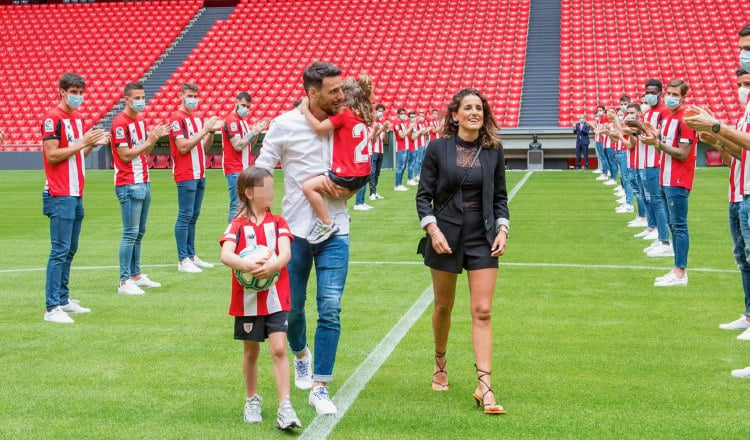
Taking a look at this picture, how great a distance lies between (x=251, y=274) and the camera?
5109 millimetres

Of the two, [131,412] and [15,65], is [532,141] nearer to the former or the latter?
[15,65]

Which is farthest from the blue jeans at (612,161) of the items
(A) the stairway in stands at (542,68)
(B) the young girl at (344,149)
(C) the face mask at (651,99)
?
(B) the young girl at (344,149)

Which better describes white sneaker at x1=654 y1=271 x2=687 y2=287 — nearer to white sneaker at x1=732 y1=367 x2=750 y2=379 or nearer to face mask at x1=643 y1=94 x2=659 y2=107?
face mask at x1=643 y1=94 x2=659 y2=107

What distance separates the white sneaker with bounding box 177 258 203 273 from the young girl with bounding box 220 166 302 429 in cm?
603

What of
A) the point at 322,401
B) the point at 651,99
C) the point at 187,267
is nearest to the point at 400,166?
the point at 651,99

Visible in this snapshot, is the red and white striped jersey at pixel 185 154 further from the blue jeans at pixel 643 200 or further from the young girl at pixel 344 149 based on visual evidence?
the blue jeans at pixel 643 200

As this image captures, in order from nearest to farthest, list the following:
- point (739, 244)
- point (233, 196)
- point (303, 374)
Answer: point (303, 374), point (739, 244), point (233, 196)

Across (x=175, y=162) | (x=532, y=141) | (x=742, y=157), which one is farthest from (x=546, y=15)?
(x=742, y=157)

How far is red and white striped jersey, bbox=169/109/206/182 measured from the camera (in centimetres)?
1130

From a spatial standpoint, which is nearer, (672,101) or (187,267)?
(672,101)

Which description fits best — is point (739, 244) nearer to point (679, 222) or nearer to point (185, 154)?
point (679, 222)

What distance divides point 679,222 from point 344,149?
536 cm

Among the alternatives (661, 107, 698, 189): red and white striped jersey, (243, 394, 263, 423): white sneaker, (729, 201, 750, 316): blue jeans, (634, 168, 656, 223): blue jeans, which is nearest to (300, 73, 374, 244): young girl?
(243, 394, 263, 423): white sneaker

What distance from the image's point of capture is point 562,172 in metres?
30.1
